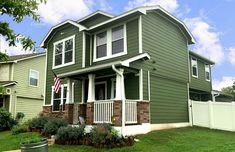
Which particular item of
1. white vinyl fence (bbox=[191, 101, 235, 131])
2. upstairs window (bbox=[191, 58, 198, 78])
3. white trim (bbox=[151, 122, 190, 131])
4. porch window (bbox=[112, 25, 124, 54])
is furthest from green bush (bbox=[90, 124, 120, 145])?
upstairs window (bbox=[191, 58, 198, 78])

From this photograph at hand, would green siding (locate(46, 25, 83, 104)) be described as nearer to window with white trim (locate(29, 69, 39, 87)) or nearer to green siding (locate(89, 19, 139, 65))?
green siding (locate(89, 19, 139, 65))

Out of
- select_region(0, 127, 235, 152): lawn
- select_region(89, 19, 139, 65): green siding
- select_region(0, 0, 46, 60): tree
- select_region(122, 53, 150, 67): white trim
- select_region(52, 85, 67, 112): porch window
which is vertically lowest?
select_region(0, 127, 235, 152): lawn

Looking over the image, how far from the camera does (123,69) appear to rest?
13445 mm

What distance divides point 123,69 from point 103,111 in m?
2.33

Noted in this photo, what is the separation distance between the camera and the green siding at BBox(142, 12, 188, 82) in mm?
15727

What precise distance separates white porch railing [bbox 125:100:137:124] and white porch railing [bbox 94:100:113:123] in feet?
2.58

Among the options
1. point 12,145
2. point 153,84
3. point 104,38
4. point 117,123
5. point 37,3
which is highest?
point 104,38

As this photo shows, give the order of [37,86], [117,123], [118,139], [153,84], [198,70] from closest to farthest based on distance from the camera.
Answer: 1. [118,139]
2. [117,123]
3. [153,84]
4. [198,70]
5. [37,86]

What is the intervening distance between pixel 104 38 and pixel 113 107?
5357 millimetres

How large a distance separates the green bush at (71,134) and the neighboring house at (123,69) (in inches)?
49.6

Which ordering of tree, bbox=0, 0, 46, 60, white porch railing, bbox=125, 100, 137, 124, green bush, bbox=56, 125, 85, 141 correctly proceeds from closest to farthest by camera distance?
1. tree, bbox=0, 0, 46, 60
2. green bush, bbox=56, 125, 85, 141
3. white porch railing, bbox=125, 100, 137, 124

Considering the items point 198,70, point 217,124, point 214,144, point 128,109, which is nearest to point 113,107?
point 128,109

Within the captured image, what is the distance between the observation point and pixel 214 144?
11.7 metres

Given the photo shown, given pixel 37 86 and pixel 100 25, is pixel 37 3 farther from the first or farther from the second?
pixel 37 86
